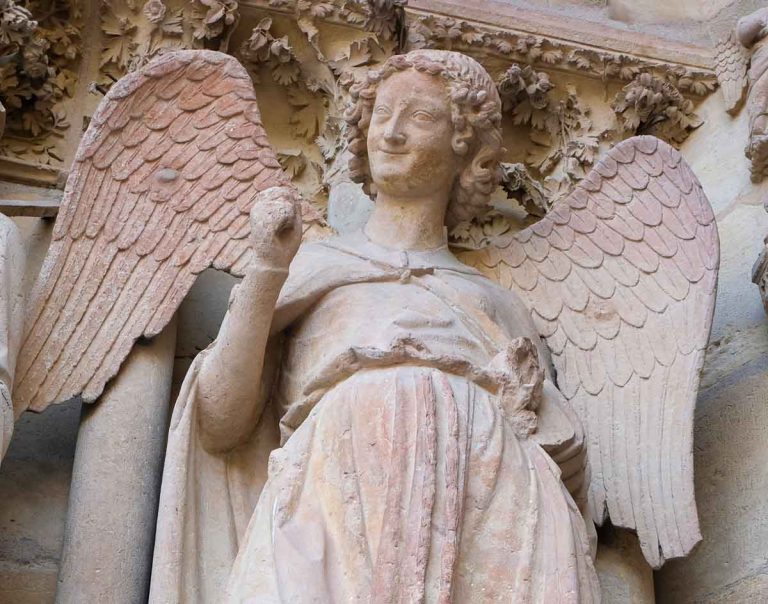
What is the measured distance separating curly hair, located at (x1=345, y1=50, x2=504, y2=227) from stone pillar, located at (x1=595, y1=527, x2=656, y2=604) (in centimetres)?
93

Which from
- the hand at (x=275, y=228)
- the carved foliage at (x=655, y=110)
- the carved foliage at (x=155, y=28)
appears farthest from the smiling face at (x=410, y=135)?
the carved foliage at (x=655, y=110)

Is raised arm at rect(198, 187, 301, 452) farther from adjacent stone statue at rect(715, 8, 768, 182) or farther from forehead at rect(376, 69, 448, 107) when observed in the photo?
adjacent stone statue at rect(715, 8, 768, 182)

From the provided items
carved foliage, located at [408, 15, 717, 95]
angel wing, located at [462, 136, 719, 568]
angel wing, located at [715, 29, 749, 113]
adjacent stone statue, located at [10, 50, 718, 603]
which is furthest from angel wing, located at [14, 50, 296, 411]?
angel wing, located at [715, 29, 749, 113]

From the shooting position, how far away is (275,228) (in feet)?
13.4

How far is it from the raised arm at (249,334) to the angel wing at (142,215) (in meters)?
0.38

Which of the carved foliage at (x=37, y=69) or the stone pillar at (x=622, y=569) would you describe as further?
the carved foliage at (x=37, y=69)

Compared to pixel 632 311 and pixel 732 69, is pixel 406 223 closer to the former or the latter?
pixel 632 311

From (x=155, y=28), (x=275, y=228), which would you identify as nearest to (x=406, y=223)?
(x=275, y=228)

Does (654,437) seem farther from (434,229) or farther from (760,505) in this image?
(434,229)

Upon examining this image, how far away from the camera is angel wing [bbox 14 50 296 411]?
462 cm

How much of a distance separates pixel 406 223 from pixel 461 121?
297 mm

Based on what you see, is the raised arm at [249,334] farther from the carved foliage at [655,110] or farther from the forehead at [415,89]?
the carved foliage at [655,110]

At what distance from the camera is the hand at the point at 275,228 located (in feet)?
13.4

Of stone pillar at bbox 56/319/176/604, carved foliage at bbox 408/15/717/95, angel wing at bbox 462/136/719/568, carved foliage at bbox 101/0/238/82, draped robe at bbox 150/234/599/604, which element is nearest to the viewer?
draped robe at bbox 150/234/599/604
